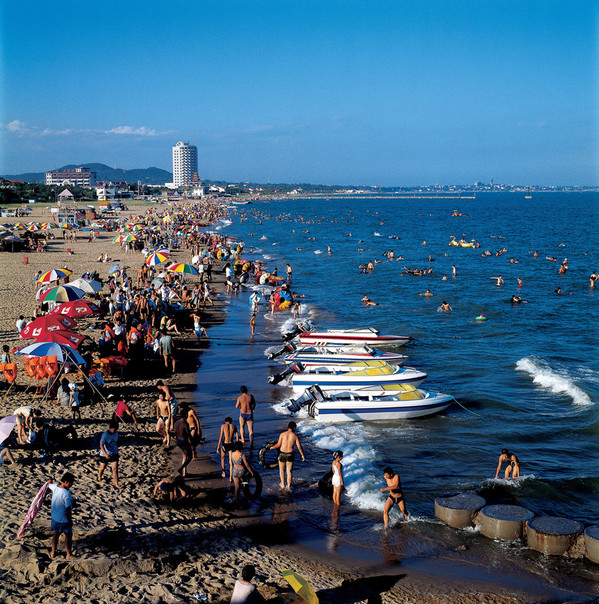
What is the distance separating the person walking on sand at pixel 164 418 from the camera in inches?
506

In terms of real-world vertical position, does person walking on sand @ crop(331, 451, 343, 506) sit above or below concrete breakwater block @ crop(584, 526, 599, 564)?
above

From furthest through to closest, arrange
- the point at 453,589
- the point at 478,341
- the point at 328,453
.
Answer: the point at 478,341 < the point at 328,453 < the point at 453,589

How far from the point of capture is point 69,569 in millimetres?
7879

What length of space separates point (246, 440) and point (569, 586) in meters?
7.27

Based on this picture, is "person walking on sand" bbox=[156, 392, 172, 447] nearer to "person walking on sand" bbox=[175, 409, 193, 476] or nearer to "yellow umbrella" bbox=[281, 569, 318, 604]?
"person walking on sand" bbox=[175, 409, 193, 476]

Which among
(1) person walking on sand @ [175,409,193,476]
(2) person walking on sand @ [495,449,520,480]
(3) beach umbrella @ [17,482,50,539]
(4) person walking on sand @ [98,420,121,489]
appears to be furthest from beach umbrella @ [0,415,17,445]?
(2) person walking on sand @ [495,449,520,480]

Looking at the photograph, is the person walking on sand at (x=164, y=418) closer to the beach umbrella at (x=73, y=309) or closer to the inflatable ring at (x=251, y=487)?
the inflatable ring at (x=251, y=487)

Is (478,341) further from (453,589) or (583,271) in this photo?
(583,271)

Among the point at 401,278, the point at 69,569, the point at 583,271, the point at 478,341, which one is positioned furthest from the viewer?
the point at 583,271

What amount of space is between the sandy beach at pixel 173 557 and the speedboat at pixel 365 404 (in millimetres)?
3741

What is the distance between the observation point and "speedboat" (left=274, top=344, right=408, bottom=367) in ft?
62.9

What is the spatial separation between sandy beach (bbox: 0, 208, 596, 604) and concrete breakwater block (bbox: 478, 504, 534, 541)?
649 millimetres

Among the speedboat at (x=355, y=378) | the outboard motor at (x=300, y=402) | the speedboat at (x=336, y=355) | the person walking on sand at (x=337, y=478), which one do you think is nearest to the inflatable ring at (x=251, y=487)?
the person walking on sand at (x=337, y=478)

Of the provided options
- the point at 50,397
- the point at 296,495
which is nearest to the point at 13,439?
the point at 50,397
